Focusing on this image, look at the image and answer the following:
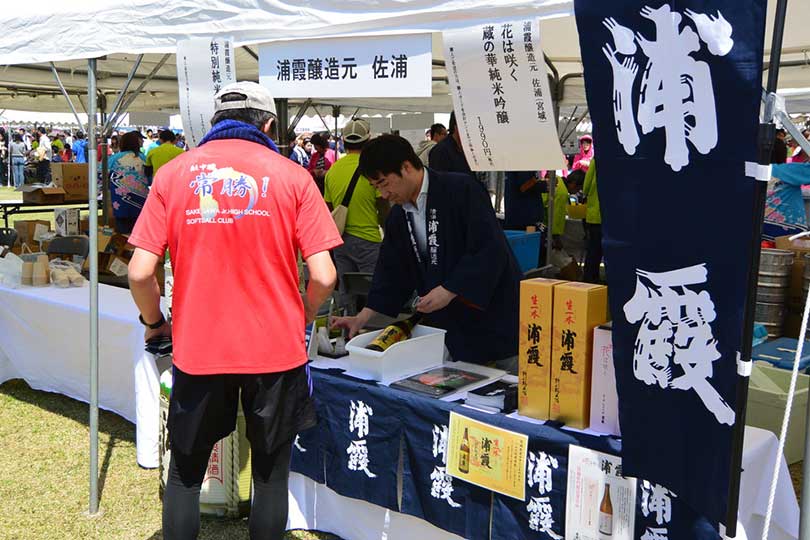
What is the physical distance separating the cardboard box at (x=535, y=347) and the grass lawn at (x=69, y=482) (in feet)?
3.66

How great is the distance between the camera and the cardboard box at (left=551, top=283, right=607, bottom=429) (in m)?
1.99

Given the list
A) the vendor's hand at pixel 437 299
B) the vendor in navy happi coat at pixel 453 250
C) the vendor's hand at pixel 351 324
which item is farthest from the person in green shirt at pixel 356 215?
the vendor's hand at pixel 437 299

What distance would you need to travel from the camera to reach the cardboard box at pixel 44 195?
9.32 meters

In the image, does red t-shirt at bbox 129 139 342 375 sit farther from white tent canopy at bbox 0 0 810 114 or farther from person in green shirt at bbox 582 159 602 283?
person in green shirt at bbox 582 159 602 283

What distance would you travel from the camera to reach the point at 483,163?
2580mm

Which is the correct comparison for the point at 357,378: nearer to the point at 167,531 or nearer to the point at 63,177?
the point at 167,531

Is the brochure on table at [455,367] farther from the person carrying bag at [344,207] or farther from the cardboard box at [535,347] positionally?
the person carrying bag at [344,207]

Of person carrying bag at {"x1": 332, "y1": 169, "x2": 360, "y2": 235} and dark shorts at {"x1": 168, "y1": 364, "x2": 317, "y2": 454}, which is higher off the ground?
person carrying bag at {"x1": 332, "y1": 169, "x2": 360, "y2": 235}

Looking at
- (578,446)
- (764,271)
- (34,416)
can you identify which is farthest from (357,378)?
(764,271)

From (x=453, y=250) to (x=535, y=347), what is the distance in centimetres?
70

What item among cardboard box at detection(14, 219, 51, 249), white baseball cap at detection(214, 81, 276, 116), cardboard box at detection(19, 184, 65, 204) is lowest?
cardboard box at detection(14, 219, 51, 249)

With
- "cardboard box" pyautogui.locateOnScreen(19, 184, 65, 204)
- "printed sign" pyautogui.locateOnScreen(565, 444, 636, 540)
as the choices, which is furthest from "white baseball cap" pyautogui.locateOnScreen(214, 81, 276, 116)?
"cardboard box" pyautogui.locateOnScreen(19, 184, 65, 204)

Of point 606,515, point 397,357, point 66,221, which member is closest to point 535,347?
point 606,515

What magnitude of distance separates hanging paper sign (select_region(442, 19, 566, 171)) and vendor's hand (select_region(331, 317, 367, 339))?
786 millimetres
